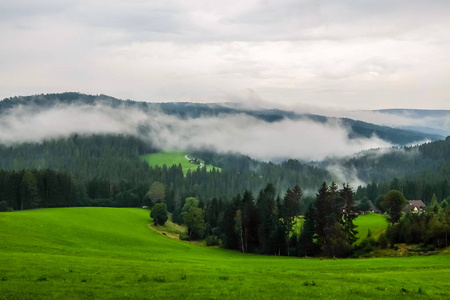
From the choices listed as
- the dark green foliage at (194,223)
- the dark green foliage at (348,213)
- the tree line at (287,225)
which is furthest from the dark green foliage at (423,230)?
the dark green foliage at (194,223)

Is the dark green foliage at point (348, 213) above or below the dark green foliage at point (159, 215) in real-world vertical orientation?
above

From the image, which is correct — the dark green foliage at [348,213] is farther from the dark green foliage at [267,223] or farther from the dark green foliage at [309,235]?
the dark green foliage at [267,223]

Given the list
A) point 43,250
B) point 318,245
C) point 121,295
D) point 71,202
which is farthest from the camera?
point 71,202

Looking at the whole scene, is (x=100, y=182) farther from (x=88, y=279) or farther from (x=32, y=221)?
(x=88, y=279)

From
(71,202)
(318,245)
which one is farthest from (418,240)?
(71,202)

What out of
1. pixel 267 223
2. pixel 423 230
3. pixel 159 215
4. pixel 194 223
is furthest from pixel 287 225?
pixel 159 215

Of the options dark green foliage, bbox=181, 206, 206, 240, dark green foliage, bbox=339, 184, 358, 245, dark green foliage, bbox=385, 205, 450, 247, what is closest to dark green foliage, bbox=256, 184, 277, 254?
dark green foliage, bbox=339, 184, 358, 245

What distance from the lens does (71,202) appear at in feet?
492

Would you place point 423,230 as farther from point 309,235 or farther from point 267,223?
point 267,223

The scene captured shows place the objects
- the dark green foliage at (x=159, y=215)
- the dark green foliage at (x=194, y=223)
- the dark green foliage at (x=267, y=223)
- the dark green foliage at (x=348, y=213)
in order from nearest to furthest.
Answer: the dark green foliage at (x=348, y=213), the dark green foliage at (x=267, y=223), the dark green foliage at (x=194, y=223), the dark green foliage at (x=159, y=215)

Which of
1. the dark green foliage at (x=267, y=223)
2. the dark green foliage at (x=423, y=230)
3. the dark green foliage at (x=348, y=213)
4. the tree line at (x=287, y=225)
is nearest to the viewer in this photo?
the dark green foliage at (x=423, y=230)

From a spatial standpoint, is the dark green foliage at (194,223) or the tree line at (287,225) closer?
the tree line at (287,225)

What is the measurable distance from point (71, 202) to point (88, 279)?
13288 centimetres

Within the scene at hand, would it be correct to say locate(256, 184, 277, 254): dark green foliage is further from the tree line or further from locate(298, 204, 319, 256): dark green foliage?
locate(298, 204, 319, 256): dark green foliage
